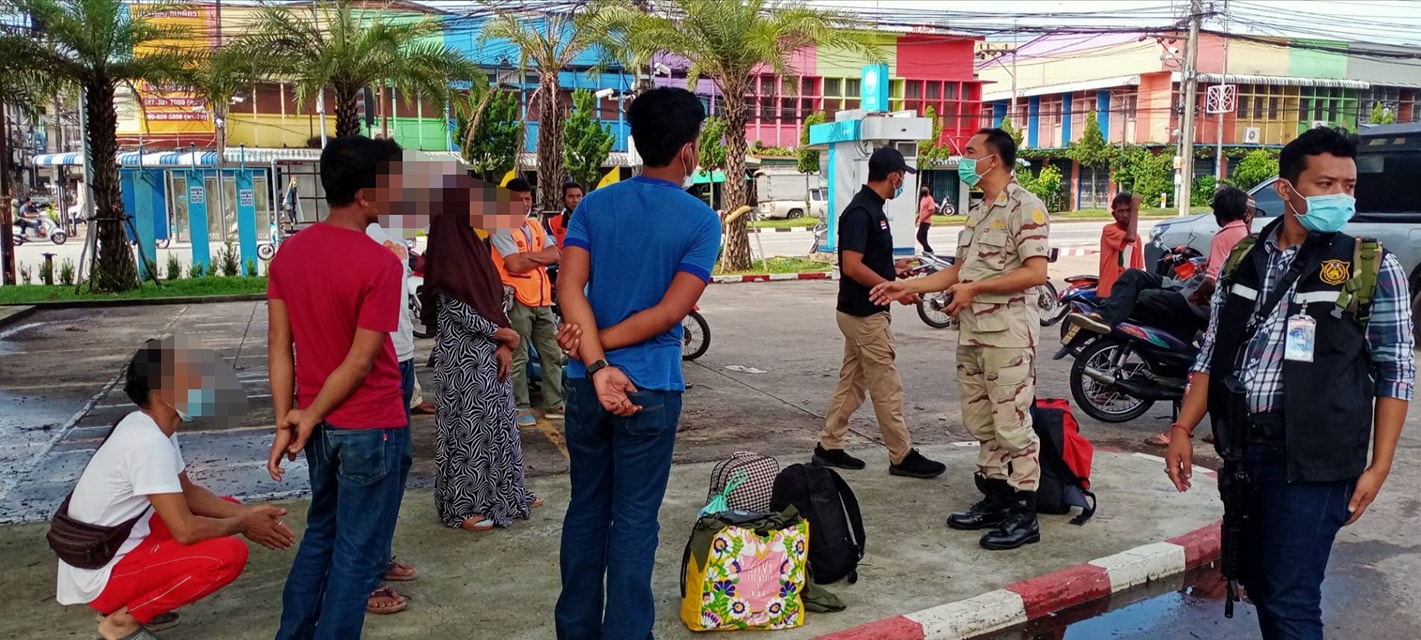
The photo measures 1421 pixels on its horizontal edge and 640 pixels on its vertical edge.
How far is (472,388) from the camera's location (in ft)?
16.5

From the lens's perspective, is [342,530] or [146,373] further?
[146,373]

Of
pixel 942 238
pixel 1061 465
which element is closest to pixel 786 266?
pixel 942 238

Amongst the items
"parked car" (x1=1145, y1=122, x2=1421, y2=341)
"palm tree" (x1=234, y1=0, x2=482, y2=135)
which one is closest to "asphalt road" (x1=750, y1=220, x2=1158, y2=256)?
"palm tree" (x1=234, y1=0, x2=482, y2=135)

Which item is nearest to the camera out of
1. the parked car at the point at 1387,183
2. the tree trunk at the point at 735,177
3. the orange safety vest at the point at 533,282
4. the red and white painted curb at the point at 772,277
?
the orange safety vest at the point at 533,282

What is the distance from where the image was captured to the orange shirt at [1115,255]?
33.1 feet

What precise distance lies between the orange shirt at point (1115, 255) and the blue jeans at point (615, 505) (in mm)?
7820

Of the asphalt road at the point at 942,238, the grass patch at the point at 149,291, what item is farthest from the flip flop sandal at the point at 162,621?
the asphalt road at the point at 942,238

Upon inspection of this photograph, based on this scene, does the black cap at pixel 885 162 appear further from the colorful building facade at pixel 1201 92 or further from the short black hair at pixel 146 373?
the colorful building facade at pixel 1201 92

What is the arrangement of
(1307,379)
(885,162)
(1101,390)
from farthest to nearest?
1. (1101,390)
2. (885,162)
3. (1307,379)

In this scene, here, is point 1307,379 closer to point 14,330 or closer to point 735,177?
point 14,330

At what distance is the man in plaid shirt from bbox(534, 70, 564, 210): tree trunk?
1990cm

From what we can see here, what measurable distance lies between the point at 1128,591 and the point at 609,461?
105 inches

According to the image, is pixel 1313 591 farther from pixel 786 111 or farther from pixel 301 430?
pixel 786 111

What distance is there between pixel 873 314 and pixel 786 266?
15.8 m
